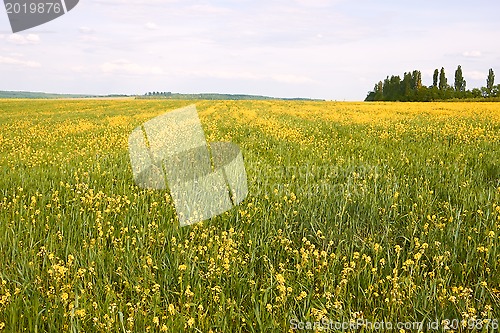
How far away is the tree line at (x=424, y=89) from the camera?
70375mm

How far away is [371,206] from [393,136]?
29.4ft

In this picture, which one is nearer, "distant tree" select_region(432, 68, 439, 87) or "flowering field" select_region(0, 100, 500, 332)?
"flowering field" select_region(0, 100, 500, 332)

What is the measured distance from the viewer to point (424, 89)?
75500mm

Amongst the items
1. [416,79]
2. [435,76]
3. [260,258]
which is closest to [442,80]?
[435,76]

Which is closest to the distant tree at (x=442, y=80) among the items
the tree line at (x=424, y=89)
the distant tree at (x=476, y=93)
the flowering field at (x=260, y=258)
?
the tree line at (x=424, y=89)

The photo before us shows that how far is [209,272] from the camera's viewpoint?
3.56 meters

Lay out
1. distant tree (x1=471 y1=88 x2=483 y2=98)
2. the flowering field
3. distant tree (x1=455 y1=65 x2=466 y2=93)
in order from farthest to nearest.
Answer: distant tree (x1=455 y1=65 x2=466 y2=93), distant tree (x1=471 y1=88 x2=483 y2=98), the flowering field

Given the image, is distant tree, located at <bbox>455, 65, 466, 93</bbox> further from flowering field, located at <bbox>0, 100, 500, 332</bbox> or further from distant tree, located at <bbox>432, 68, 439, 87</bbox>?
flowering field, located at <bbox>0, 100, 500, 332</bbox>

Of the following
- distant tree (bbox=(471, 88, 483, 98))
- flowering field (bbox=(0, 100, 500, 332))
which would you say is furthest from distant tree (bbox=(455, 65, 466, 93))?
flowering field (bbox=(0, 100, 500, 332))

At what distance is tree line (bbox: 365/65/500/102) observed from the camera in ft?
231

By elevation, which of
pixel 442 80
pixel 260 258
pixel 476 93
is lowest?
pixel 260 258

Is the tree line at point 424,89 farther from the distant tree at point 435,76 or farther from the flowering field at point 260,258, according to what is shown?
the flowering field at point 260,258

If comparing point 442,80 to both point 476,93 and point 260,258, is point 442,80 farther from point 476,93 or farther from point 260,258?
point 260,258

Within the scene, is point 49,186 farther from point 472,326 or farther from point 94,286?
point 472,326
